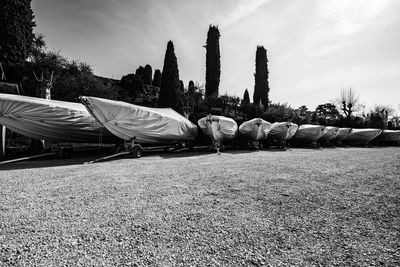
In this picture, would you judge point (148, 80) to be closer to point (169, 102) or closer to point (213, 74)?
point (213, 74)

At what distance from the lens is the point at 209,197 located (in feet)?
9.40

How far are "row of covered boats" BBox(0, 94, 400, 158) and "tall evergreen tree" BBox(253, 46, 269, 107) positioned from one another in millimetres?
14265

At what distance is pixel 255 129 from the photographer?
34.3 feet

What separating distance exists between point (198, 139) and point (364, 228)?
372 inches

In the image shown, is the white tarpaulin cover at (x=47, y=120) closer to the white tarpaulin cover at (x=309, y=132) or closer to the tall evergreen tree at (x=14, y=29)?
the white tarpaulin cover at (x=309, y=132)

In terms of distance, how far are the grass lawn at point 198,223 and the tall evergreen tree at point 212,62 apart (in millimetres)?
20856

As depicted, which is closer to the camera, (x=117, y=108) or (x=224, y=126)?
(x=117, y=108)

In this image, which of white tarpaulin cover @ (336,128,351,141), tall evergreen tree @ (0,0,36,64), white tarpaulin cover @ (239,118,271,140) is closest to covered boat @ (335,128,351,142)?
white tarpaulin cover @ (336,128,351,141)

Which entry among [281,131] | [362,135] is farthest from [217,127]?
[362,135]

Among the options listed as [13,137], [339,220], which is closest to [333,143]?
[339,220]

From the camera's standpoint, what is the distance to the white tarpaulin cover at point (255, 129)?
10.4 m

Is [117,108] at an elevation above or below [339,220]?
above

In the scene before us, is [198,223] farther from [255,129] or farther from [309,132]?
[309,132]

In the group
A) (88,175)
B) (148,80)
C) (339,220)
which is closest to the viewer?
(339,220)
